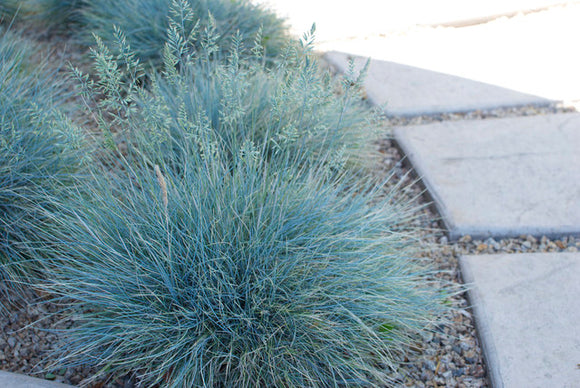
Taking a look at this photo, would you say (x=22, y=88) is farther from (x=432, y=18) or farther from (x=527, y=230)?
(x=432, y=18)

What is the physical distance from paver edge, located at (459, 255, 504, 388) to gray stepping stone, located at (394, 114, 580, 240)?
0.25 metres

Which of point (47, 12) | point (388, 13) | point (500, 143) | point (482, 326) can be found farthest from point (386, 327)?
point (47, 12)

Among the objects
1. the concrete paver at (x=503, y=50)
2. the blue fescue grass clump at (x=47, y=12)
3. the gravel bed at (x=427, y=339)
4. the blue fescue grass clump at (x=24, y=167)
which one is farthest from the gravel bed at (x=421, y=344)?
the blue fescue grass clump at (x=47, y=12)

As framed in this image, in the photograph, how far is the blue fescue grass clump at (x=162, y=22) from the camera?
11.2 feet

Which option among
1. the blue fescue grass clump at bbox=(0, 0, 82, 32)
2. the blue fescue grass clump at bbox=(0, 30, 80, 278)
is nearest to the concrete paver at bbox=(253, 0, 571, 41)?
the blue fescue grass clump at bbox=(0, 0, 82, 32)

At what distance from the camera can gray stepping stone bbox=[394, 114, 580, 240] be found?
2438 mm

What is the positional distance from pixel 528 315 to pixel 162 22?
2742mm

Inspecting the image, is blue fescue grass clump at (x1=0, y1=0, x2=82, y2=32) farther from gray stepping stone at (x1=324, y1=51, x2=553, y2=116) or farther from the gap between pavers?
the gap between pavers

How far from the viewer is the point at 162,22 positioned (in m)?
3.47

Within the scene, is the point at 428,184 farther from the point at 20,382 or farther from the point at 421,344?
the point at 20,382

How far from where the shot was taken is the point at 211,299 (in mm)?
1757

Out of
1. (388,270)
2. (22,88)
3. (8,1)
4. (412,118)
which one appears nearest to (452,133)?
(412,118)

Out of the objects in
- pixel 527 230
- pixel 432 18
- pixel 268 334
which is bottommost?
pixel 268 334

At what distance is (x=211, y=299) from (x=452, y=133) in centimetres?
189
